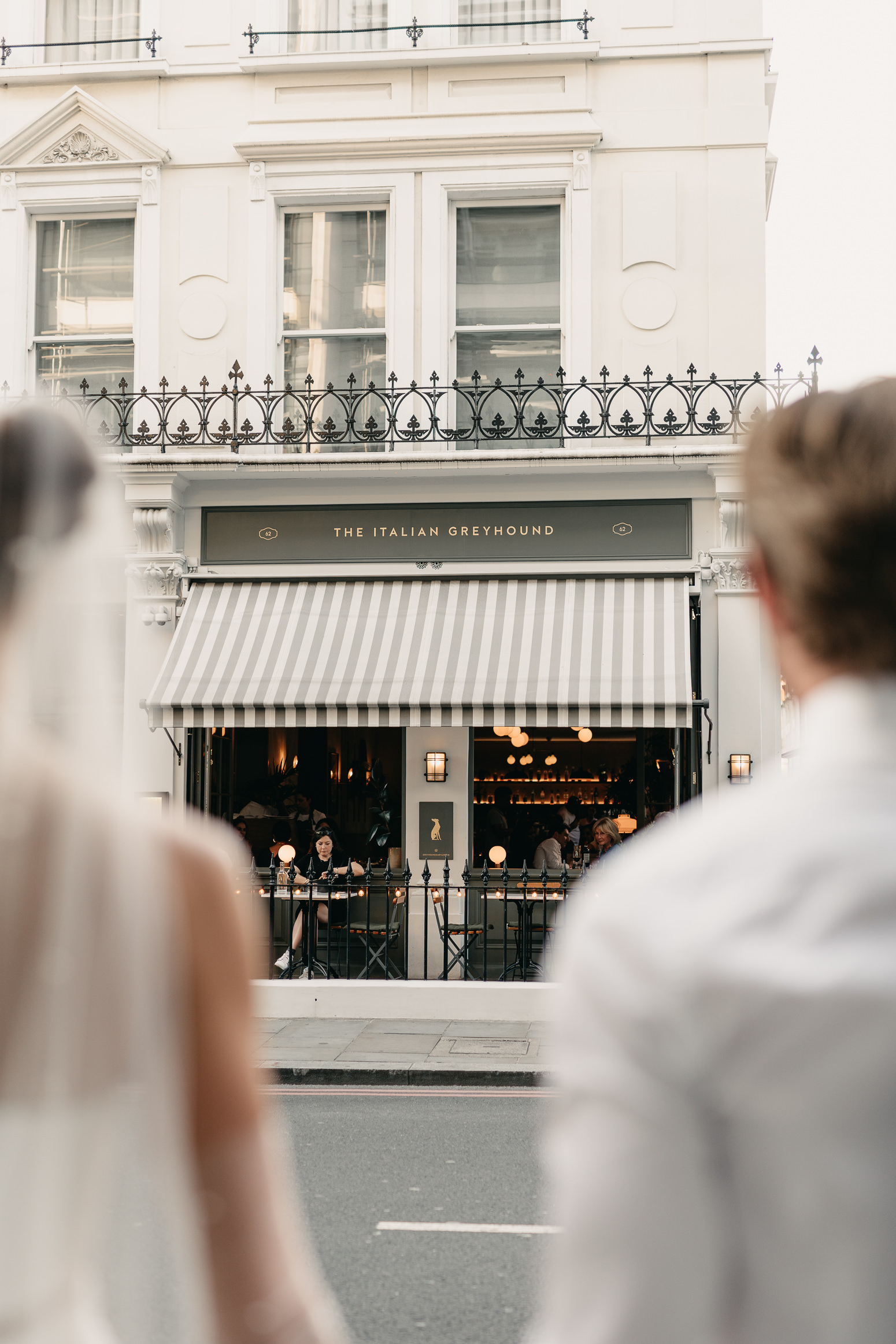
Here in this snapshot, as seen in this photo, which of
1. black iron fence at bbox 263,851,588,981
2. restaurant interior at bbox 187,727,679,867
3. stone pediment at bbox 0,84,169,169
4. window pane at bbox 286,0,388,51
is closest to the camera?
black iron fence at bbox 263,851,588,981

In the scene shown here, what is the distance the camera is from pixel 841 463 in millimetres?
1100

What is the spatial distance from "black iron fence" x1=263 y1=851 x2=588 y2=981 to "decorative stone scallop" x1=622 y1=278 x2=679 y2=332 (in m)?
5.74

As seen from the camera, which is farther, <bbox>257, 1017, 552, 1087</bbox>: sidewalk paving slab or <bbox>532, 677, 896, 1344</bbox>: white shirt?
<bbox>257, 1017, 552, 1087</bbox>: sidewalk paving slab

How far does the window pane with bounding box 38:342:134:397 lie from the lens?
13.6 m

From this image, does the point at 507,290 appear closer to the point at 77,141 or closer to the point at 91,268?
the point at 91,268

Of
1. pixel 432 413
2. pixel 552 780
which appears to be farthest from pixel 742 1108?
pixel 552 780

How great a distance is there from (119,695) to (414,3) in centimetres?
1369

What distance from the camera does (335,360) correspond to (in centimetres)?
1348

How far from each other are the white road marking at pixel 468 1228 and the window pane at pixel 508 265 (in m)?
10.0

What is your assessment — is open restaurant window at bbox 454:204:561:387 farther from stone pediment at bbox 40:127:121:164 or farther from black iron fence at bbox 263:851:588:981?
black iron fence at bbox 263:851:588:981

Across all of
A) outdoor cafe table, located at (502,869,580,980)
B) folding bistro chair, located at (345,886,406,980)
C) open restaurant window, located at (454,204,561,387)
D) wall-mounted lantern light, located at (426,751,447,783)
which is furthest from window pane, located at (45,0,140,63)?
outdoor cafe table, located at (502,869,580,980)

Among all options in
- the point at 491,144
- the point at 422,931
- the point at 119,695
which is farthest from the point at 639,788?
the point at 119,695

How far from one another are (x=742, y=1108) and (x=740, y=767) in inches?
460

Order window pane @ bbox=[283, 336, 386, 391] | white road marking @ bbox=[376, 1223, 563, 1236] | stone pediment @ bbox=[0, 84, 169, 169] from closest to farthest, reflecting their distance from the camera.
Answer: white road marking @ bbox=[376, 1223, 563, 1236]
stone pediment @ bbox=[0, 84, 169, 169]
window pane @ bbox=[283, 336, 386, 391]
